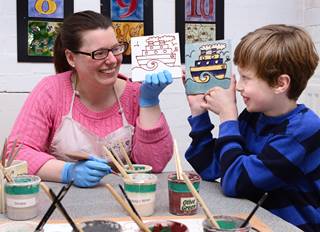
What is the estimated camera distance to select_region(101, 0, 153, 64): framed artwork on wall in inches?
115

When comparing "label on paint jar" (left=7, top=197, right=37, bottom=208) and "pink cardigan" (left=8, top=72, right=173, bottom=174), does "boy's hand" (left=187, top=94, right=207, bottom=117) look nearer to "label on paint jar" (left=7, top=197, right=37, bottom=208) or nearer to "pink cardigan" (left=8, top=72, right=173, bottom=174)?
"pink cardigan" (left=8, top=72, right=173, bottom=174)

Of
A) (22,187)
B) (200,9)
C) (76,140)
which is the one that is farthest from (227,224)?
(200,9)

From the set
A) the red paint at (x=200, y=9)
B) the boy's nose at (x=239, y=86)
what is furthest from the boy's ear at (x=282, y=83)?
the red paint at (x=200, y=9)

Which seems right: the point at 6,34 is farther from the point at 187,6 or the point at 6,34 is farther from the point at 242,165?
the point at 242,165

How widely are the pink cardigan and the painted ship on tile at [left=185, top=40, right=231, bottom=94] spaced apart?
24 centimetres

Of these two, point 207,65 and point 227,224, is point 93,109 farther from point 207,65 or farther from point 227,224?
point 227,224

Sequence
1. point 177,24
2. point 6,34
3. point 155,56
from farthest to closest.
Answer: point 177,24 < point 6,34 < point 155,56

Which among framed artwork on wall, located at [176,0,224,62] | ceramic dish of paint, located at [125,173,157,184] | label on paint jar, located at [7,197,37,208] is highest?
framed artwork on wall, located at [176,0,224,62]

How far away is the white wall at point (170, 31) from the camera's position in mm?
2760

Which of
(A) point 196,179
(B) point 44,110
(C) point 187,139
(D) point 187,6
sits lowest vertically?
(C) point 187,139

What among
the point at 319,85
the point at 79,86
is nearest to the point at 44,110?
the point at 79,86

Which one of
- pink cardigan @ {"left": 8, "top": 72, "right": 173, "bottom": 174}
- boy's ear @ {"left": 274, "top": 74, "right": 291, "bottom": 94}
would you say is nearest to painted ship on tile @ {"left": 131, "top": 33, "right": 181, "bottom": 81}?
pink cardigan @ {"left": 8, "top": 72, "right": 173, "bottom": 174}

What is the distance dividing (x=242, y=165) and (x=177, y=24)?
6.15 ft

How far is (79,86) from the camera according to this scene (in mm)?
1796
